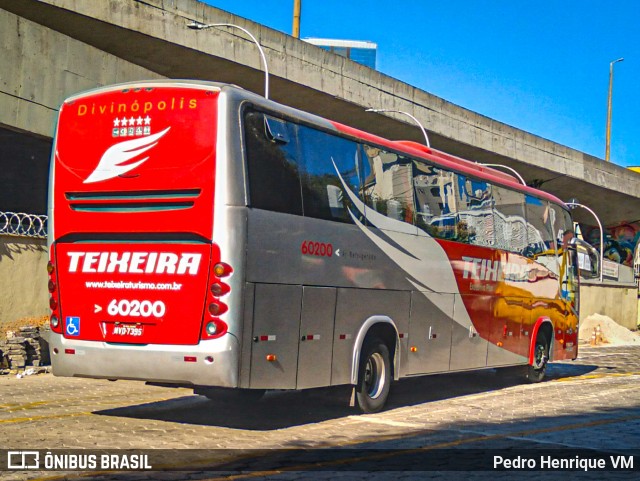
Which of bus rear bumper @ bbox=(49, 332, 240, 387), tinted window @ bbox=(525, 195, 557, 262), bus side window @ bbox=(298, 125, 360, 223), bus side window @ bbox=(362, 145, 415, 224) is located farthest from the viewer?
tinted window @ bbox=(525, 195, 557, 262)

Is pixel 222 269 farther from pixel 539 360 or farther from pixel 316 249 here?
pixel 539 360

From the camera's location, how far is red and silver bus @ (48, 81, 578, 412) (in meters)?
9.83

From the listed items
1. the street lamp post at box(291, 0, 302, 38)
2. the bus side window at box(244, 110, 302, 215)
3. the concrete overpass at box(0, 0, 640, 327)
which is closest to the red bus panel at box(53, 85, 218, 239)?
the bus side window at box(244, 110, 302, 215)

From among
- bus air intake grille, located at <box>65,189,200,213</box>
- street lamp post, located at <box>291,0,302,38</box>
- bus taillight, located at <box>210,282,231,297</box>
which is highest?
street lamp post, located at <box>291,0,302,38</box>

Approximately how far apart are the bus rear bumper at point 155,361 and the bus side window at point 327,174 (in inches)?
83.2

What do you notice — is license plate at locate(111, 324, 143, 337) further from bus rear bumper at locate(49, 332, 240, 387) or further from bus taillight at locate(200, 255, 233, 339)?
bus taillight at locate(200, 255, 233, 339)

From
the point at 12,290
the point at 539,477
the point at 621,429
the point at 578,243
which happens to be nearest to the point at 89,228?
the point at 539,477

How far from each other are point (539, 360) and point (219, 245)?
32.8 feet

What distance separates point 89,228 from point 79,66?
1623 cm

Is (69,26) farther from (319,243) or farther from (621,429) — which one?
(621,429)

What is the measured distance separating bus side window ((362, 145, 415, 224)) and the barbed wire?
10.5m

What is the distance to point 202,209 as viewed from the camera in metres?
9.84

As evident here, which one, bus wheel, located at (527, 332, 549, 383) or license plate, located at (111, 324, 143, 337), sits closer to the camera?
license plate, located at (111, 324, 143, 337)

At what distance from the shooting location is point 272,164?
1041 centimetres
